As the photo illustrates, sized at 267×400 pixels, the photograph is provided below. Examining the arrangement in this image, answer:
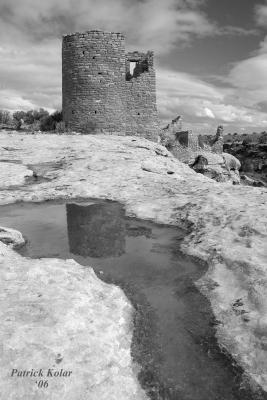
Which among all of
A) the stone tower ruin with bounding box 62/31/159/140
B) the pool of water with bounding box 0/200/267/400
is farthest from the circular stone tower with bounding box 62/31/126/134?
the pool of water with bounding box 0/200/267/400

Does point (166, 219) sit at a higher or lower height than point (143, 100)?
lower

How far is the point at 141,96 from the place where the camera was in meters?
21.5

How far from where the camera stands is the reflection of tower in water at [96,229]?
7.17m

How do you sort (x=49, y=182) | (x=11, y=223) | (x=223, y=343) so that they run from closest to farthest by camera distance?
(x=223, y=343) < (x=11, y=223) < (x=49, y=182)

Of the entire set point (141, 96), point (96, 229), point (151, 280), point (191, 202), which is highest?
point (141, 96)

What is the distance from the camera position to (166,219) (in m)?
8.55

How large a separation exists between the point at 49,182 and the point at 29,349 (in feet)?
26.9

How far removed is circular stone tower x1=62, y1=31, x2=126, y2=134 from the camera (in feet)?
66.4

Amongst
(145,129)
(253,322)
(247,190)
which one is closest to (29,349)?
(253,322)

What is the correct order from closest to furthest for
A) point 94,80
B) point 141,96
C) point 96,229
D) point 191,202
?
1. point 96,229
2. point 191,202
3. point 94,80
4. point 141,96

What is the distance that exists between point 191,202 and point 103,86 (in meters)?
13.2

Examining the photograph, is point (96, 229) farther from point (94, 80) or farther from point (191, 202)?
point (94, 80)

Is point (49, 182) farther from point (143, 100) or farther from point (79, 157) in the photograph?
point (143, 100)

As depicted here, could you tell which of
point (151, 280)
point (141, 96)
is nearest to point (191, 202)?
point (151, 280)
